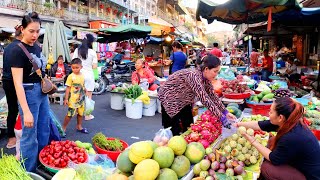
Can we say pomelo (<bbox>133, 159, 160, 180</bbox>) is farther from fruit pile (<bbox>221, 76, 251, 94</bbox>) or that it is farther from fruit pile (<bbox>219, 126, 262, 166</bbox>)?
fruit pile (<bbox>221, 76, 251, 94</bbox>)

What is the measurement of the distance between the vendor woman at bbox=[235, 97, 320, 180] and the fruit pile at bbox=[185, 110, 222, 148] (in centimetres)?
55

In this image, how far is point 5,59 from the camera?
4215 mm

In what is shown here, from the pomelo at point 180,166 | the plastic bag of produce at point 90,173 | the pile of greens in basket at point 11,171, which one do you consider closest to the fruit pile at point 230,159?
the pomelo at point 180,166

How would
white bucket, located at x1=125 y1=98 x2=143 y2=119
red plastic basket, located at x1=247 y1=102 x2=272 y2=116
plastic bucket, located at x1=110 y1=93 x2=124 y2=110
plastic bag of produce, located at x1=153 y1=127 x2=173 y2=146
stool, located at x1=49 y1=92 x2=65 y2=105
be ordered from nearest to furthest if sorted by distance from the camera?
plastic bag of produce, located at x1=153 y1=127 x2=173 y2=146
red plastic basket, located at x1=247 y1=102 x2=272 y2=116
white bucket, located at x1=125 y1=98 x2=143 y2=119
plastic bucket, located at x1=110 y1=93 x2=124 y2=110
stool, located at x1=49 y1=92 x2=65 y2=105

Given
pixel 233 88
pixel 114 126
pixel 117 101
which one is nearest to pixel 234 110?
pixel 233 88

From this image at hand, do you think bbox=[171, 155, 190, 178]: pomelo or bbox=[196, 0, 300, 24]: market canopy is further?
bbox=[196, 0, 300, 24]: market canopy

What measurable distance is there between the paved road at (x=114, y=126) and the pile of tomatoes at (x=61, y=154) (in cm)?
160

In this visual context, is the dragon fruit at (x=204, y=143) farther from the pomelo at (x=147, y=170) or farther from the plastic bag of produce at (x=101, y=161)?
the plastic bag of produce at (x=101, y=161)

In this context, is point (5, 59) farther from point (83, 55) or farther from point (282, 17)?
point (282, 17)

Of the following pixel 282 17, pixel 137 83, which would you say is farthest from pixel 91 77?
pixel 282 17

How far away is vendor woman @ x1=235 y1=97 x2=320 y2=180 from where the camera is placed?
2.65 m

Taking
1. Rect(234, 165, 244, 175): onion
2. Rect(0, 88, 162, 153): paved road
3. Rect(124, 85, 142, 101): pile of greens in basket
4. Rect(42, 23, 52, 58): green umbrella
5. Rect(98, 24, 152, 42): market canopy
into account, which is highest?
Rect(98, 24, 152, 42): market canopy

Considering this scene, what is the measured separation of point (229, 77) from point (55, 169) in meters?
6.02

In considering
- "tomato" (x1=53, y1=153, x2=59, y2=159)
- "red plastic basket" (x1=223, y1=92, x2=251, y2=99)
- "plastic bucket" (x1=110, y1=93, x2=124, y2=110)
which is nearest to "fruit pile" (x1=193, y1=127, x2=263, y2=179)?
"tomato" (x1=53, y1=153, x2=59, y2=159)
